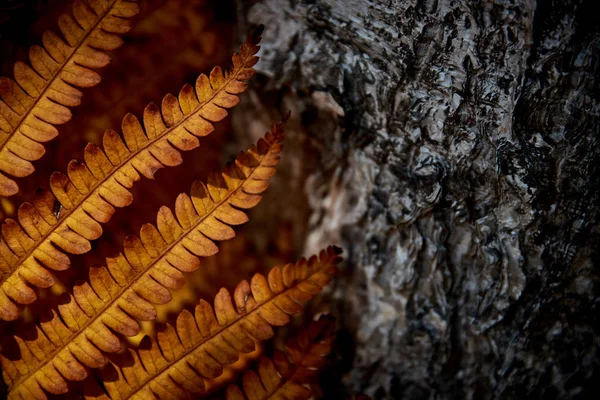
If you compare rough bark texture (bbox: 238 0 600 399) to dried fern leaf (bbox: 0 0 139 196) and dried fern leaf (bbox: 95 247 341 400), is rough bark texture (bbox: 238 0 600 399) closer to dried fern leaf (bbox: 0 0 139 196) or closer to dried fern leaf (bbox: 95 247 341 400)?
dried fern leaf (bbox: 95 247 341 400)

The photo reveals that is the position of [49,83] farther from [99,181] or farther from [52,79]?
[99,181]

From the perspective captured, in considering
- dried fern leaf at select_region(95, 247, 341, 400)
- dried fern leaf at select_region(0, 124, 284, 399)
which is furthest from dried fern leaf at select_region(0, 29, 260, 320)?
dried fern leaf at select_region(95, 247, 341, 400)

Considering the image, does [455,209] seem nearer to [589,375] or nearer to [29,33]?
[589,375]

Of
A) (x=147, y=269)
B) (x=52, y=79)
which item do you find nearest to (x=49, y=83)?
(x=52, y=79)

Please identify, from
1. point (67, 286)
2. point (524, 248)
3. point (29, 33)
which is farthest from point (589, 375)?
point (29, 33)

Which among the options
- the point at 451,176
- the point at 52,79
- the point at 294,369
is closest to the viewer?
the point at 52,79

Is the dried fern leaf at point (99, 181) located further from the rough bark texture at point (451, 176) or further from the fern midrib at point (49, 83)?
the rough bark texture at point (451, 176)
